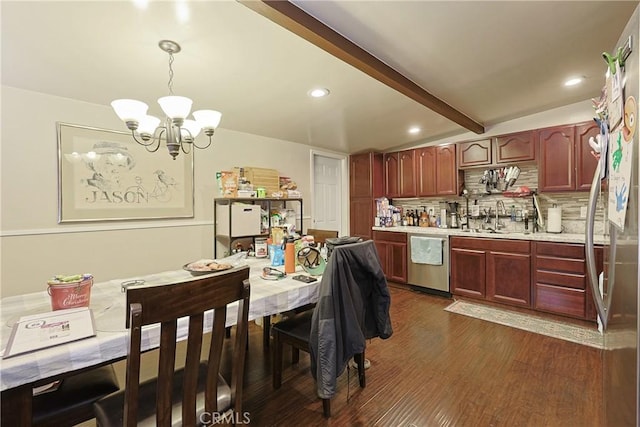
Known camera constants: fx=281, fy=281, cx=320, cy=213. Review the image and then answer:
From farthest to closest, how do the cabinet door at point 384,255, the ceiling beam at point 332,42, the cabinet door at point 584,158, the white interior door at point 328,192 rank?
the white interior door at point 328,192, the cabinet door at point 384,255, the cabinet door at point 584,158, the ceiling beam at point 332,42

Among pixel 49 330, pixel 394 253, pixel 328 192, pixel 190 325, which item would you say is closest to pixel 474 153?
pixel 394 253

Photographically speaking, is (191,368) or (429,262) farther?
(429,262)

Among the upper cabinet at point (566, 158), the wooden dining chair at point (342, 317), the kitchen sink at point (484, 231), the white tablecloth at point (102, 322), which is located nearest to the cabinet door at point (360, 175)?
the kitchen sink at point (484, 231)

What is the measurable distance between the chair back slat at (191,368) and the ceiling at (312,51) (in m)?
1.44

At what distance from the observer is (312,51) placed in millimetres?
1848

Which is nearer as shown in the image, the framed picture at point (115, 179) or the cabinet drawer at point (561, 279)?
the framed picture at point (115, 179)

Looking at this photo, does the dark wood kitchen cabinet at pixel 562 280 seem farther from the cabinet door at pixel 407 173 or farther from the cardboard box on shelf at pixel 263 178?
the cardboard box on shelf at pixel 263 178

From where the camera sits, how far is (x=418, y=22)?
1.67 metres

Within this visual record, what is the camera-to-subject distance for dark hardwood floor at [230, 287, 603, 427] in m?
1.65

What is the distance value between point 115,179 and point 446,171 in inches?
157

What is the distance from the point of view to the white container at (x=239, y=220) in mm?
3049

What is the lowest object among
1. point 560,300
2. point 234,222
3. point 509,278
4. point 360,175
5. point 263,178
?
point 560,300


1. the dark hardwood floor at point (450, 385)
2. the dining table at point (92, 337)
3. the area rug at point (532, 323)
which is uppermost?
the dining table at point (92, 337)

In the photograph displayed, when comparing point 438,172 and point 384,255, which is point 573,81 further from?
point 384,255
